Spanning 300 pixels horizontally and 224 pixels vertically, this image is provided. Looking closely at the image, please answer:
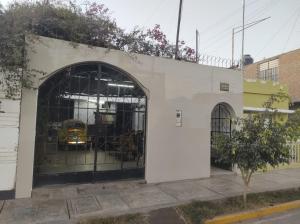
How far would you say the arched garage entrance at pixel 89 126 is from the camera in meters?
6.31

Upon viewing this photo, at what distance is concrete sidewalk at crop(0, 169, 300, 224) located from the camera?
15.5 feet

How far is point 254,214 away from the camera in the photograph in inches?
201

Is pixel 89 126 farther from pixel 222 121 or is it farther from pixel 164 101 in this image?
pixel 222 121

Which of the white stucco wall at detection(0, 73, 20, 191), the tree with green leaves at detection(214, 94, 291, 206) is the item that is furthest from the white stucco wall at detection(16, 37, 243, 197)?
the tree with green leaves at detection(214, 94, 291, 206)

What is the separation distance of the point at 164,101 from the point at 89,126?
233 centimetres

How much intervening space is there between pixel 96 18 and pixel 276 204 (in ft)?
21.7

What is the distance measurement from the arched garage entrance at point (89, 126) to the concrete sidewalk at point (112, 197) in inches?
17.5

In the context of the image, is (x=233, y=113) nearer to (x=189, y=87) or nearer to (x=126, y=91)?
(x=189, y=87)

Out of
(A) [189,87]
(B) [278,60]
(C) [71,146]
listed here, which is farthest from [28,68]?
(B) [278,60]

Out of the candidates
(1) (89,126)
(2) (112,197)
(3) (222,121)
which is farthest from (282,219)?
(1) (89,126)

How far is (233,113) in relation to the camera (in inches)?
341

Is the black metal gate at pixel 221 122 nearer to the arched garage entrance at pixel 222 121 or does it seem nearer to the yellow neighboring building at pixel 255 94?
the arched garage entrance at pixel 222 121

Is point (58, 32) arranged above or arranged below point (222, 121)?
above

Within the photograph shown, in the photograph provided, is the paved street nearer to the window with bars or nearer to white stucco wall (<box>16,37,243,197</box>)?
white stucco wall (<box>16,37,243,197</box>)
